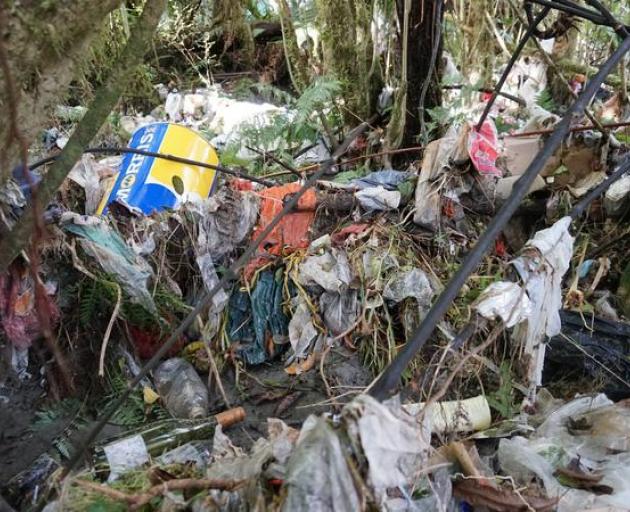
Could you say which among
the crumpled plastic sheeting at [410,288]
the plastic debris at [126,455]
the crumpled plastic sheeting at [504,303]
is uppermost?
the crumpled plastic sheeting at [504,303]

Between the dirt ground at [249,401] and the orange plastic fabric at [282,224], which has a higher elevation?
the orange plastic fabric at [282,224]

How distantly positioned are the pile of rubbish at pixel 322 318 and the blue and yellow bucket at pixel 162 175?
0.04 ft

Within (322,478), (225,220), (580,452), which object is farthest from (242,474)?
(225,220)

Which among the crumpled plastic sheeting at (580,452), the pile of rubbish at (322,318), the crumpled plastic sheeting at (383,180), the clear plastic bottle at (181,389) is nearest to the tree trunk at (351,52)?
the pile of rubbish at (322,318)

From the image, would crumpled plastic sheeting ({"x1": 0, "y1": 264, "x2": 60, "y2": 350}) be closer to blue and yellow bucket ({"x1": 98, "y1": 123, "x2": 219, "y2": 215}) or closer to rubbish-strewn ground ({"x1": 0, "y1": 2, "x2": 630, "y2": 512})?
rubbish-strewn ground ({"x1": 0, "y1": 2, "x2": 630, "y2": 512})

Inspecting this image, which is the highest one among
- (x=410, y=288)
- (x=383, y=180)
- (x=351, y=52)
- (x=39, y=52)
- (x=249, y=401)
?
(x=39, y=52)

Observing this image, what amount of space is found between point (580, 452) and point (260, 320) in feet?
4.88

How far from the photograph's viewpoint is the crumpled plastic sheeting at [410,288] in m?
2.34

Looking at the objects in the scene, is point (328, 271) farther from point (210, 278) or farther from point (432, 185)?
point (432, 185)

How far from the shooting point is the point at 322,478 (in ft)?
2.44

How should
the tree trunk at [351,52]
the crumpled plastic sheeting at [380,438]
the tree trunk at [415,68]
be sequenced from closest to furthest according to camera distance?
the crumpled plastic sheeting at [380,438]
the tree trunk at [415,68]
the tree trunk at [351,52]

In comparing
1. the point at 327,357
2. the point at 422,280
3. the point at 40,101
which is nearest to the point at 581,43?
the point at 422,280

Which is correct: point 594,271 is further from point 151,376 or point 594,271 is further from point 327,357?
point 151,376

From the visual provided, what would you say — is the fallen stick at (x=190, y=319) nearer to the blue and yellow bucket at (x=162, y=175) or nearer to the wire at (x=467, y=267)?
the wire at (x=467, y=267)
